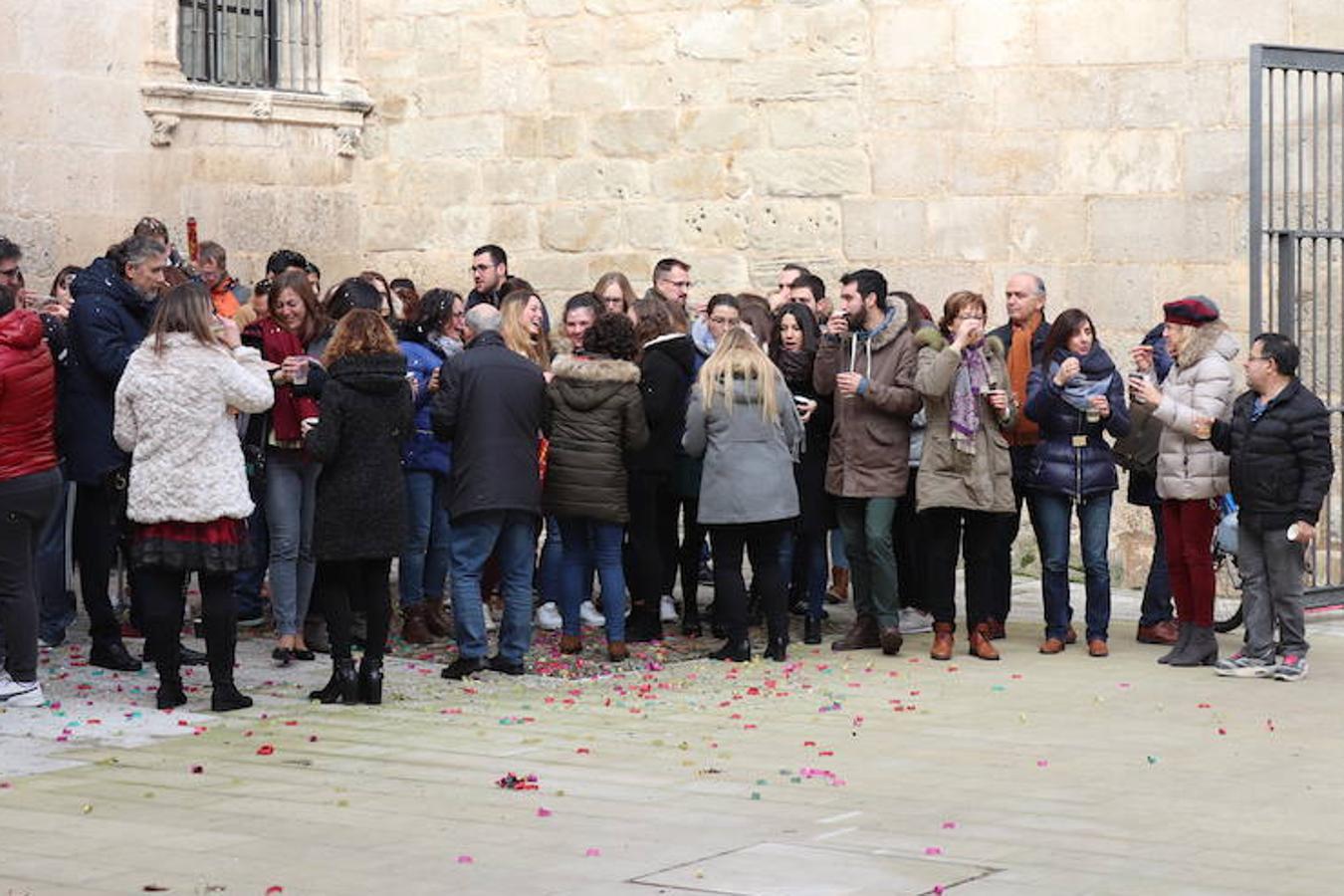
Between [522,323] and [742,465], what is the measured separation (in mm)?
1181

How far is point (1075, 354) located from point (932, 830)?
14.8 ft

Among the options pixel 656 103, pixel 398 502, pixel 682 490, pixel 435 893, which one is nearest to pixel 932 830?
pixel 435 893

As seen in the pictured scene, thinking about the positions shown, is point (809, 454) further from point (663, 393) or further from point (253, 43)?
point (253, 43)

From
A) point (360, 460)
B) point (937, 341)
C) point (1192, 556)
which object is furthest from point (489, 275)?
point (1192, 556)

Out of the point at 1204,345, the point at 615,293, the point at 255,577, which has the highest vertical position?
the point at 615,293

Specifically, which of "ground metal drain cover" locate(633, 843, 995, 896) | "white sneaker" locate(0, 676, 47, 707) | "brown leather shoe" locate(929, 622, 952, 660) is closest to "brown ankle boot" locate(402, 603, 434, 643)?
"white sneaker" locate(0, 676, 47, 707)

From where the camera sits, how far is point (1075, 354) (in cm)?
1158

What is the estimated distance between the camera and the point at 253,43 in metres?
16.2

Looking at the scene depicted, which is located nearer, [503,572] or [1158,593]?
[503,572]

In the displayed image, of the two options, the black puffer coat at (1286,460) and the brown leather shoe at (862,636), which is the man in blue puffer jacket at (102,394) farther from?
the black puffer coat at (1286,460)

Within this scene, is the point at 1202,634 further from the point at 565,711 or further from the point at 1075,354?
the point at 565,711

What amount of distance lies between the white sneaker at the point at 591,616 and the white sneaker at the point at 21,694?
3.25 metres

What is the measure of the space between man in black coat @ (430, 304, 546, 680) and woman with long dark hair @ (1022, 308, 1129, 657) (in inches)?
95.8

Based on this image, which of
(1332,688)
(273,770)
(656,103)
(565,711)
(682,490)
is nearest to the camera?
(273,770)
